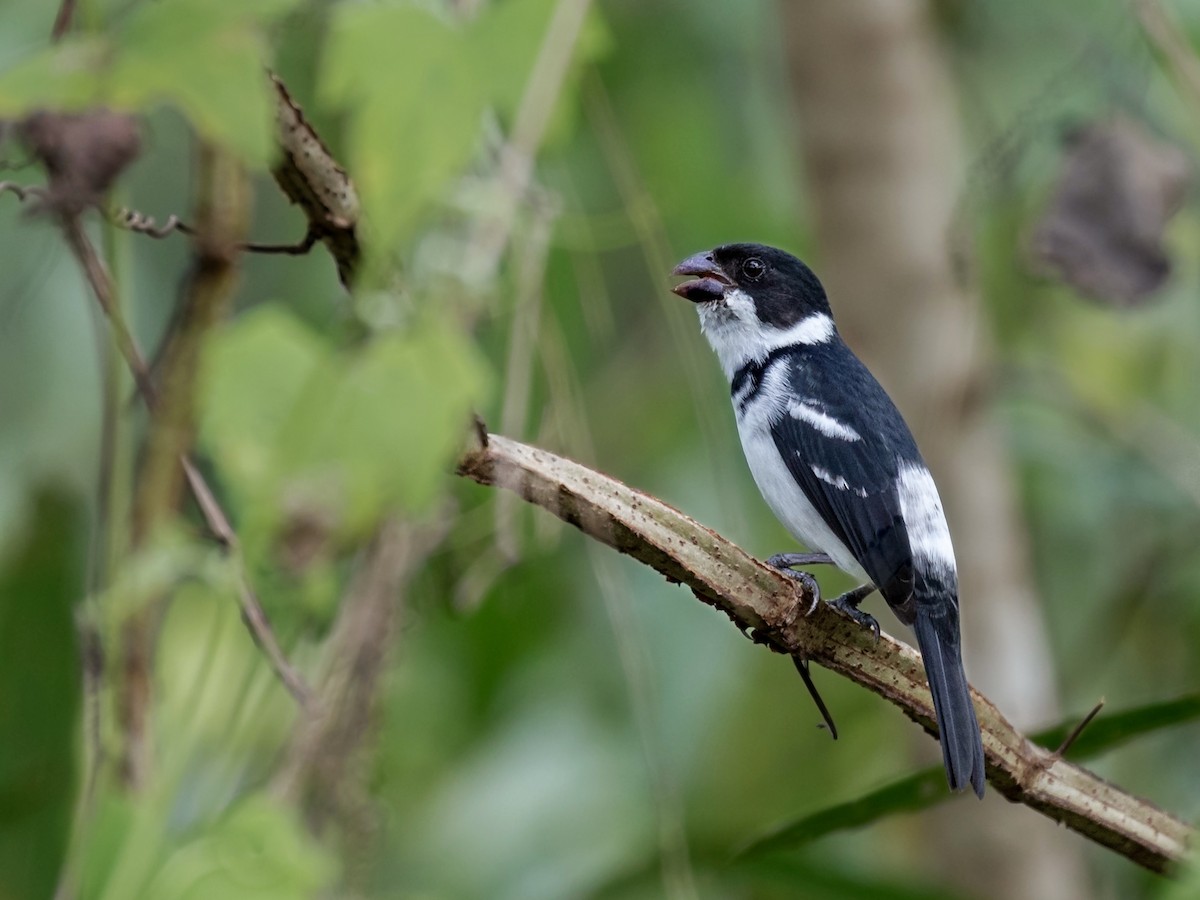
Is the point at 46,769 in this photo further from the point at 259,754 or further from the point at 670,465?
the point at 670,465

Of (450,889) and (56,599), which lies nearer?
(56,599)

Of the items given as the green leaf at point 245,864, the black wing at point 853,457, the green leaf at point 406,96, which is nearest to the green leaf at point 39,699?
the green leaf at point 245,864

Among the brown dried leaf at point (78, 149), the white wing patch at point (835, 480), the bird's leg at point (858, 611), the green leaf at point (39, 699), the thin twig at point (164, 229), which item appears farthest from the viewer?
the green leaf at point (39, 699)

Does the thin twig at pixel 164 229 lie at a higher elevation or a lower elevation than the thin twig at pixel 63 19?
lower

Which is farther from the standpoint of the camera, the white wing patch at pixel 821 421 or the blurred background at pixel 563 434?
the white wing patch at pixel 821 421

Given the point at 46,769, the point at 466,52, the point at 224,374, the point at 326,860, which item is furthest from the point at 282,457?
the point at 46,769

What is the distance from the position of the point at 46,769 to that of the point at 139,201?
7.93 ft

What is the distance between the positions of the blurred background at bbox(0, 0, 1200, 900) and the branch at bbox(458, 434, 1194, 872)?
0.23 m

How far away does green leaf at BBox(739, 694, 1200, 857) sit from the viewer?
249 cm

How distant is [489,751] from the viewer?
4539 mm

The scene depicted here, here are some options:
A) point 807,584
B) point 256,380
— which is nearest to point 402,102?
point 256,380

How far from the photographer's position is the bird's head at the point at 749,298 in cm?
342

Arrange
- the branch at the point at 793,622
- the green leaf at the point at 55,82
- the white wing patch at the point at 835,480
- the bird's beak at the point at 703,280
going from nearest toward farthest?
the green leaf at the point at 55,82, the branch at the point at 793,622, the white wing patch at the point at 835,480, the bird's beak at the point at 703,280

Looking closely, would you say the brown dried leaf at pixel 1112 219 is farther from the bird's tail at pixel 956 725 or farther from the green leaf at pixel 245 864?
the green leaf at pixel 245 864
